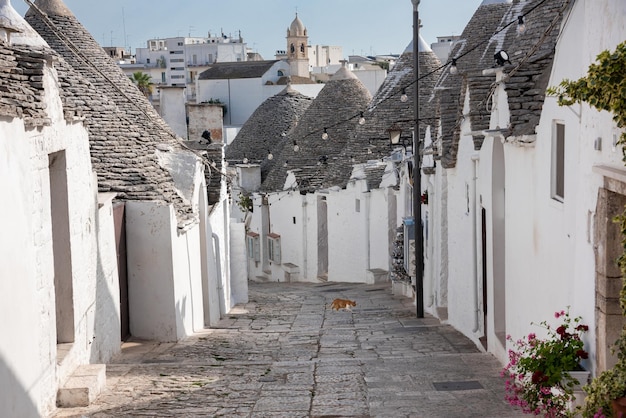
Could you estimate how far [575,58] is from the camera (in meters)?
7.80

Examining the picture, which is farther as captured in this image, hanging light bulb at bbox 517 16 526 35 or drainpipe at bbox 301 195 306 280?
drainpipe at bbox 301 195 306 280

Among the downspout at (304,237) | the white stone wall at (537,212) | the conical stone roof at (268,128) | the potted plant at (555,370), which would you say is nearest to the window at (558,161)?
the white stone wall at (537,212)

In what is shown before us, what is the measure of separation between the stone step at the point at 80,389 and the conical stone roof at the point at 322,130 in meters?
24.6

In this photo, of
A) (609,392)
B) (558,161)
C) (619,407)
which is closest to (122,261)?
(558,161)

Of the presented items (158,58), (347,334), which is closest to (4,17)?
(347,334)

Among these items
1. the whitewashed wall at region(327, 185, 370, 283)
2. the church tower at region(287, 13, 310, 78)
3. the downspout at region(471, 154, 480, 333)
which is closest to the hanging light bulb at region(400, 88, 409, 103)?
the whitewashed wall at region(327, 185, 370, 283)

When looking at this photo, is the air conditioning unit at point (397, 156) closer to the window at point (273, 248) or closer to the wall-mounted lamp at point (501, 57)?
the window at point (273, 248)

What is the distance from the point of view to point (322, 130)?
1435 inches

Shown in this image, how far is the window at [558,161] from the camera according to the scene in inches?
341

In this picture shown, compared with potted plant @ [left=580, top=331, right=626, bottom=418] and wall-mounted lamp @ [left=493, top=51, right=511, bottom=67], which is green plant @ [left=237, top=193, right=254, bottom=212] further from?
potted plant @ [left=580, top=331, right=626, bottom=418]

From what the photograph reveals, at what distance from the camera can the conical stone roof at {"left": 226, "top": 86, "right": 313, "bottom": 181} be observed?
42.5m

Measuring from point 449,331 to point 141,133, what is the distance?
6.18 m

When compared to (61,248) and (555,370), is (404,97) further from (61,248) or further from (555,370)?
(555,370)

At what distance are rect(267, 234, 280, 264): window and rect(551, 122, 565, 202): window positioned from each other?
25838 mm
